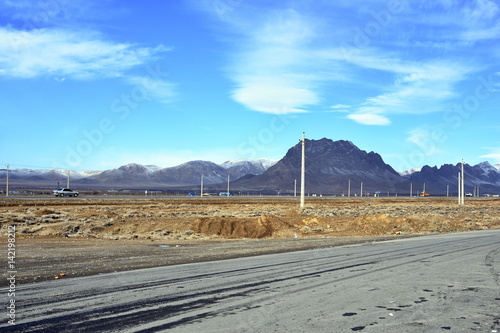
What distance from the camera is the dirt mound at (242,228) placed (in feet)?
90.1

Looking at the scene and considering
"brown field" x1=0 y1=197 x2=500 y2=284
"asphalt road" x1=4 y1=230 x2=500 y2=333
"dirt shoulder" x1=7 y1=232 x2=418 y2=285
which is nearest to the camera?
"asphalt road" x1=4 y1=230 x2=500 y2=333

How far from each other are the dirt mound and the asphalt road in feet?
48.6

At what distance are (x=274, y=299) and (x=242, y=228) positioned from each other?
66.5 feet

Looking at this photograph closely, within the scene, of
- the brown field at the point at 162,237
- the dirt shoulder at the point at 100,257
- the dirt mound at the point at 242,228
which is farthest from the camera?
the dirt mound at the point at 242,228

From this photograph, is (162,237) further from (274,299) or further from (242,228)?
(274,299)

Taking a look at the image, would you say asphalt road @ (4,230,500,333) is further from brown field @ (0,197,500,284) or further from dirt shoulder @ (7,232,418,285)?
brown field @ (0,197,500,284)

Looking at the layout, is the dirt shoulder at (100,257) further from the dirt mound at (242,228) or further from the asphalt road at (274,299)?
the dirt mound at (242,228)

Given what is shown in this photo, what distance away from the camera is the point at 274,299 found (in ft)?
26.2

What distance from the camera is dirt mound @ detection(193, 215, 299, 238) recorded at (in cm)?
2747

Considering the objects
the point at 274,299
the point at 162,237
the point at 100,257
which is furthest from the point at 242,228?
the point at 274,299

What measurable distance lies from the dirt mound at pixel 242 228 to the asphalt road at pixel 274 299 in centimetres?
1480

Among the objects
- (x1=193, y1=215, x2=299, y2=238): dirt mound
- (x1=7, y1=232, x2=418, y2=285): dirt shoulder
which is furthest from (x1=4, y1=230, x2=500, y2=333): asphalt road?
(x1=193, y1=215, x2=299, y2=238): dirt mound

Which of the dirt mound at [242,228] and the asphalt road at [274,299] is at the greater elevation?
the asphalt road at [274,299]

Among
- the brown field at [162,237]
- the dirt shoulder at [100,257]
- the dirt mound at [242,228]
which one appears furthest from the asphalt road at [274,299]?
the dirt mound at [242,228]
